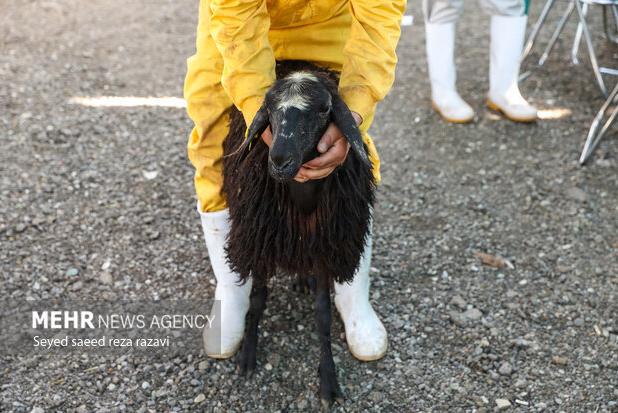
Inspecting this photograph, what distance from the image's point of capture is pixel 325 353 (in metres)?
2.41

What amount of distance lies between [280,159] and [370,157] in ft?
1.85

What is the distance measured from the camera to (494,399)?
2.38 metres

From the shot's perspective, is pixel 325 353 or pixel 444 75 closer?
pixel 325 353

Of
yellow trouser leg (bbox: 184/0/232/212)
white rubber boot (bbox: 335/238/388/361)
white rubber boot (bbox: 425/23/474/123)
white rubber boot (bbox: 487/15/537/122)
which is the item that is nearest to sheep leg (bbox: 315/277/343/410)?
white rubber boot (bbox: 335/238/388/361)

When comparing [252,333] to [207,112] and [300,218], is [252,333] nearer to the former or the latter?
[300,218]

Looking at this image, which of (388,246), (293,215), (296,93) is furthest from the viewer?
(388,246)

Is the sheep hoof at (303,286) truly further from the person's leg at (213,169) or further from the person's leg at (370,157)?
the person's leg at (213,169)

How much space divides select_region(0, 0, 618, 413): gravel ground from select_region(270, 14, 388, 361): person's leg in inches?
3.6

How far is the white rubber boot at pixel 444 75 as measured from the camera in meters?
4.13

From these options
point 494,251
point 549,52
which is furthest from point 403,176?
point 549,52

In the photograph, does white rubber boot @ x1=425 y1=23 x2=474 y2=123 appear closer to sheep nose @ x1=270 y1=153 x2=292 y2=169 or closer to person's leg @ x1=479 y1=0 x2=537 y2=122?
person's leg @ x1=479 y1=0 x2=537 y2=122

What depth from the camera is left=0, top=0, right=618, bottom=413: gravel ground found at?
2.42 m

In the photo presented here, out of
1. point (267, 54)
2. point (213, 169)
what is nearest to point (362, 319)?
point (213, 169)

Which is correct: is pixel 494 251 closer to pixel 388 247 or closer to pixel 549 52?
pixel 388 247
